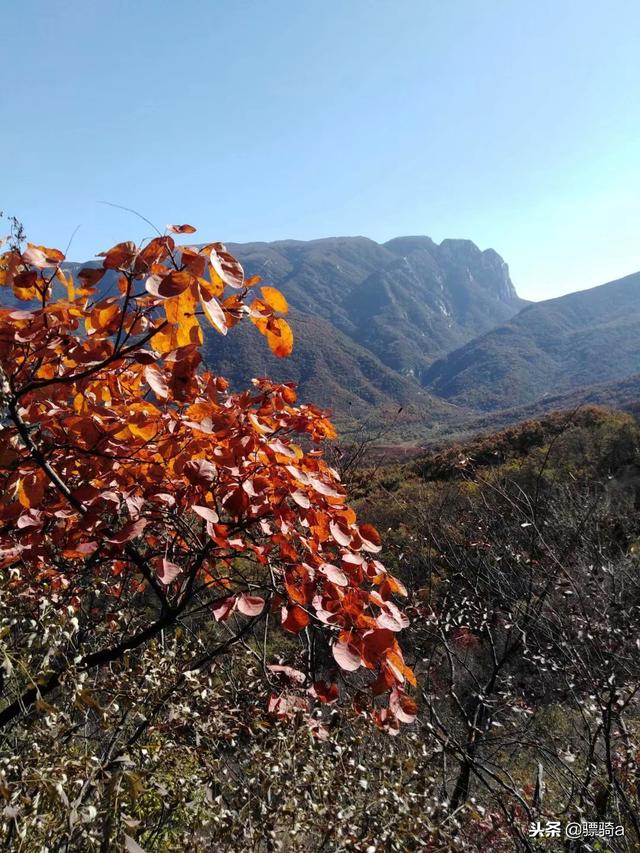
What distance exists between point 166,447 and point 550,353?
113 metres

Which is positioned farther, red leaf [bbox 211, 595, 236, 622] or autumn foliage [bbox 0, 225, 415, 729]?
red leaf [bbox 211, 595, 236, 622]

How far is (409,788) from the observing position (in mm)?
1881

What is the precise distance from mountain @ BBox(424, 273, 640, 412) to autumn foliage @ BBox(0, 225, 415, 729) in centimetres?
8031

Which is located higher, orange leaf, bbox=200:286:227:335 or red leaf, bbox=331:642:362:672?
orange leaf, bbox=200:286:227:335

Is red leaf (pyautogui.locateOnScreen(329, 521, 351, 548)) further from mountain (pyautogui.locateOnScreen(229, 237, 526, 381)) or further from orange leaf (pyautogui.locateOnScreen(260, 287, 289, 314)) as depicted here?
mountain (pyautogui.locateOnScreen(229, 237, 526, 381))

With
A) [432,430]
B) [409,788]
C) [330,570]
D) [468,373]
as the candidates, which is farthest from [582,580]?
[468,373]

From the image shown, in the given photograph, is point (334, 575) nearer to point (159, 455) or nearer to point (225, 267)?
point (159, 455)

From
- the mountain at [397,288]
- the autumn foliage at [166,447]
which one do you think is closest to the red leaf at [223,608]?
the autumn foliage at [166,447]

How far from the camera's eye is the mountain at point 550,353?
3364 inches

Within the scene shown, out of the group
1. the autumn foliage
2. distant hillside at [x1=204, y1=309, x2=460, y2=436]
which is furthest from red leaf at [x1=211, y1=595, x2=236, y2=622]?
distant hillside at [x1=204, y1=309, x2=460, y2=436]

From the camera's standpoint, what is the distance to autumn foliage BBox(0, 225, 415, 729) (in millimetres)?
982

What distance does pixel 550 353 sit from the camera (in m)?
101

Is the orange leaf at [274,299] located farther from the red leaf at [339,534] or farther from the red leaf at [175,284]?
the red leaf at [339,534]

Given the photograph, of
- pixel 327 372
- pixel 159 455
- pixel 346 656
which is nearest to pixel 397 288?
pixel 327 372
